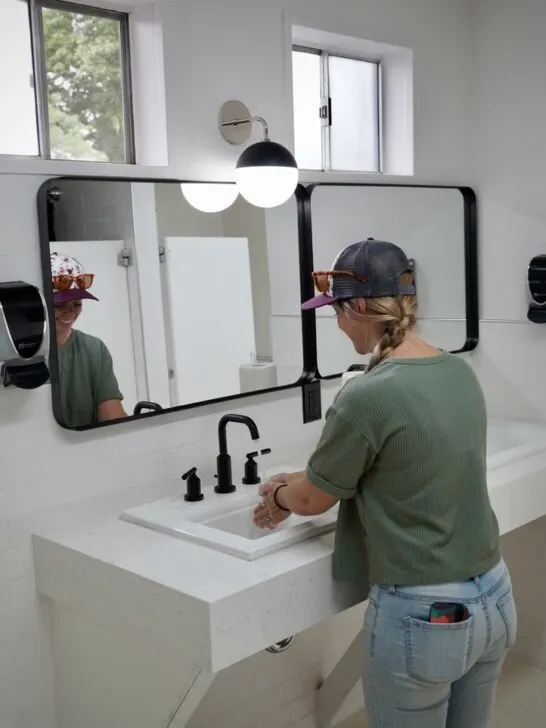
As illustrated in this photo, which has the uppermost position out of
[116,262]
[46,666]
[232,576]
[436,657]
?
[116,262]

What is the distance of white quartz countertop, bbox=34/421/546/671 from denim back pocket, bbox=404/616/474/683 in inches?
10.4

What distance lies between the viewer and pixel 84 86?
235 cm

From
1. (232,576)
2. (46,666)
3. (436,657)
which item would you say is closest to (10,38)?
(232,576)

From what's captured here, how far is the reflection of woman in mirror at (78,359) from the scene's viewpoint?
2188mm

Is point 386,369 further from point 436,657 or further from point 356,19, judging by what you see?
point 356,19

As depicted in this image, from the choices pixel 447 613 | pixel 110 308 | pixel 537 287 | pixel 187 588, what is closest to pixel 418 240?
pixel 537 287

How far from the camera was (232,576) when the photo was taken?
1.86 m

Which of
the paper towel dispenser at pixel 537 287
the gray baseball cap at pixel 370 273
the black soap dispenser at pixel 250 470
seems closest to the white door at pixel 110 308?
the black soap dispenser at pixel 250 470

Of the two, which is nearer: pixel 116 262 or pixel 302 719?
pixel 116 262

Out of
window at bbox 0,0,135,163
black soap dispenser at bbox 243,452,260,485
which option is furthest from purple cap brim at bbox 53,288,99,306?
black soap dispenser at bbox 243,452,260,485

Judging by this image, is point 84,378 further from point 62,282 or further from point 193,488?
point 193,488

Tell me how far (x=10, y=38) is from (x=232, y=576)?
1.45m

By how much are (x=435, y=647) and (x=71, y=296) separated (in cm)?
121

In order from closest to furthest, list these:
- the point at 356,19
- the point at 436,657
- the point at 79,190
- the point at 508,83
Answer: the point at 436,657, the point at 79,190, the point at 356,19, the point at 508,83
